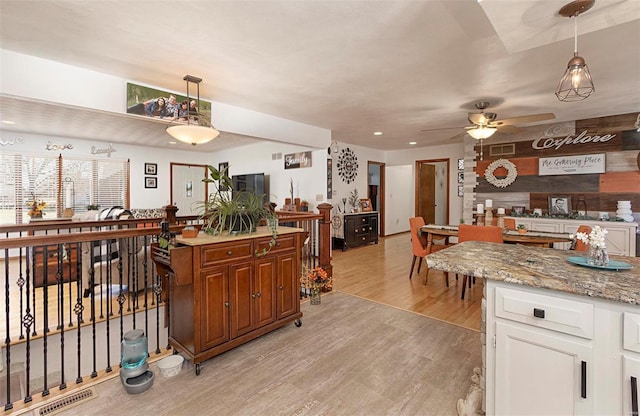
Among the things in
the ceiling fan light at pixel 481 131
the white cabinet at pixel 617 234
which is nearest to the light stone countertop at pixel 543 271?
the ceiling fan light at pixel 481 131

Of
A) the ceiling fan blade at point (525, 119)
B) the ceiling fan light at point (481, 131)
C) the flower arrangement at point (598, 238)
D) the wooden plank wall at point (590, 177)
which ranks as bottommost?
the flower arrangement at point (598, 238)

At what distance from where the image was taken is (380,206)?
829 cm

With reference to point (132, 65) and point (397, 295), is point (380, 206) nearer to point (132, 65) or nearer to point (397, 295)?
point (397, 295)

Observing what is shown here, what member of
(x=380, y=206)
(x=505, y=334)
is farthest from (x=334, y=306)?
(x=380, y=206)

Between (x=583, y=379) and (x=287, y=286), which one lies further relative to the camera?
(x=287, y=286)

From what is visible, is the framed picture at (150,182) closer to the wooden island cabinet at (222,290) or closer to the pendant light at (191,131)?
the pendant light at (191,131)

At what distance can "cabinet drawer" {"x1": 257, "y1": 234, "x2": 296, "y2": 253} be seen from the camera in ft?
8.30

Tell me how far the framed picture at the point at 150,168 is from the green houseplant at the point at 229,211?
5.75 meters

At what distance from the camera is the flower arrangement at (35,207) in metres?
5.59

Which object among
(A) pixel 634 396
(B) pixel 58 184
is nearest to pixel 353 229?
(A) pixel 634 396

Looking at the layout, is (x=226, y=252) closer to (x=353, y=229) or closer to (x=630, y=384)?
(x=630, y=384)

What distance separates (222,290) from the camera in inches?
89.0

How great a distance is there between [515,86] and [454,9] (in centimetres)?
182

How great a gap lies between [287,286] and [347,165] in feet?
15.7
